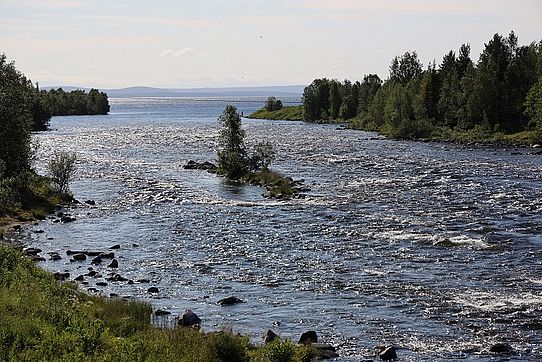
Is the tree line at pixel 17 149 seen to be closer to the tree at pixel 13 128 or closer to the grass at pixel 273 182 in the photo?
the tree at pixel 13 128

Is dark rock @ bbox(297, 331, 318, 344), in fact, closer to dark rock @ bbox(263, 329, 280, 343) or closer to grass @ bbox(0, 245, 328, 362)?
dark rock @ bbox(263, 329, 280, 343)

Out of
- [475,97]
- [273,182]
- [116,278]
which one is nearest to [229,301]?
[116,278]

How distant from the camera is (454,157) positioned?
83.4m

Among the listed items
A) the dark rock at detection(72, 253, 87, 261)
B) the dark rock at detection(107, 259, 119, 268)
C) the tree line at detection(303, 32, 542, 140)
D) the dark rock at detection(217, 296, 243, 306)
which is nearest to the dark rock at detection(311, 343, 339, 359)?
the dark rock at detection(217, 296, 243, 306)

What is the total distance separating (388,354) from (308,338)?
9.26 feet

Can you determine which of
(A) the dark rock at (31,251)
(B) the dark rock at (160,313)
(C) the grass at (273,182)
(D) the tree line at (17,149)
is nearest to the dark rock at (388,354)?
(B) the dark rock at (160,313)

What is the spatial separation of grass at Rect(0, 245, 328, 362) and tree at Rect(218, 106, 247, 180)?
153 ft

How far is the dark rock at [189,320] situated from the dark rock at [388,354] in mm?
6983

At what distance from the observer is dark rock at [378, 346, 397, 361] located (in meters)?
20.5

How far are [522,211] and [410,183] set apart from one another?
53.2 feet

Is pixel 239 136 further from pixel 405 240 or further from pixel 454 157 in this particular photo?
pixel 405 240

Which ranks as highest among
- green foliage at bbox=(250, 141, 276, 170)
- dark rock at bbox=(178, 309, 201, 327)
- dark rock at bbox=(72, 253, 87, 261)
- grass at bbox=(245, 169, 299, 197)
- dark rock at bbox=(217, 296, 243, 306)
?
green foliage at bbox=(250, 141, 276, 170)

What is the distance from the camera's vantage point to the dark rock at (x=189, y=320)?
928 inches

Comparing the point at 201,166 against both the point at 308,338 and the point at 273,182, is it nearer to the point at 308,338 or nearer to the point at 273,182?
the point at 273,182
